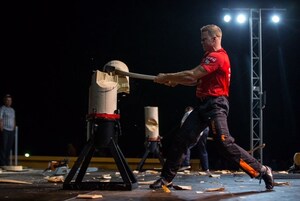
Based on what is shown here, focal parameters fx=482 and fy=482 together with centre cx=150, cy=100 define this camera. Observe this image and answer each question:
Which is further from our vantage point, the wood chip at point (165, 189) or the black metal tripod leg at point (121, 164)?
the black metal tripod leg at point (121, 164)

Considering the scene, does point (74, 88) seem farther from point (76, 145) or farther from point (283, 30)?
point (283, 30)

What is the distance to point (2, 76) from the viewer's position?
53.8ft

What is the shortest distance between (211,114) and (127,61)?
45.1ft

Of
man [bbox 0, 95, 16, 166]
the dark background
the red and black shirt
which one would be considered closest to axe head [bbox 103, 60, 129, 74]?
the red and black shirt

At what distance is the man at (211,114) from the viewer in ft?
13.9

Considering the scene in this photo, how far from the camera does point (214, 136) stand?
4246mm

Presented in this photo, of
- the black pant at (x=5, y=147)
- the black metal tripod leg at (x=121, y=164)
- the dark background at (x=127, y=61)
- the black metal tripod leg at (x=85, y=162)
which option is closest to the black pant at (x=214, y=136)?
the black metal tripod leg at (x=121, y=164)

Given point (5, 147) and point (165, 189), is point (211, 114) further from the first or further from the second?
point (5, 147)

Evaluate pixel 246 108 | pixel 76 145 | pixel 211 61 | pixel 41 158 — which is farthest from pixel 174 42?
pixel 211 61

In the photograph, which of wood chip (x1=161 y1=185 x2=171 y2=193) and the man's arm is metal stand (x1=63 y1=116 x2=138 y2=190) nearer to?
wood chip (x1=161 y1=185 x2=171 y2=193)

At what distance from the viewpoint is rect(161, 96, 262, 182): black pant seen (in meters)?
4.23

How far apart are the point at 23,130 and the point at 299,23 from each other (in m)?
9.96

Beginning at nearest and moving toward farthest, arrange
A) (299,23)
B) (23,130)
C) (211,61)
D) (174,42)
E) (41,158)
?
(211,61), (41,158), (299,23), (23,130), (174,42)

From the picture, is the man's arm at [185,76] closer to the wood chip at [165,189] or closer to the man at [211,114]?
the man at [211,114]
